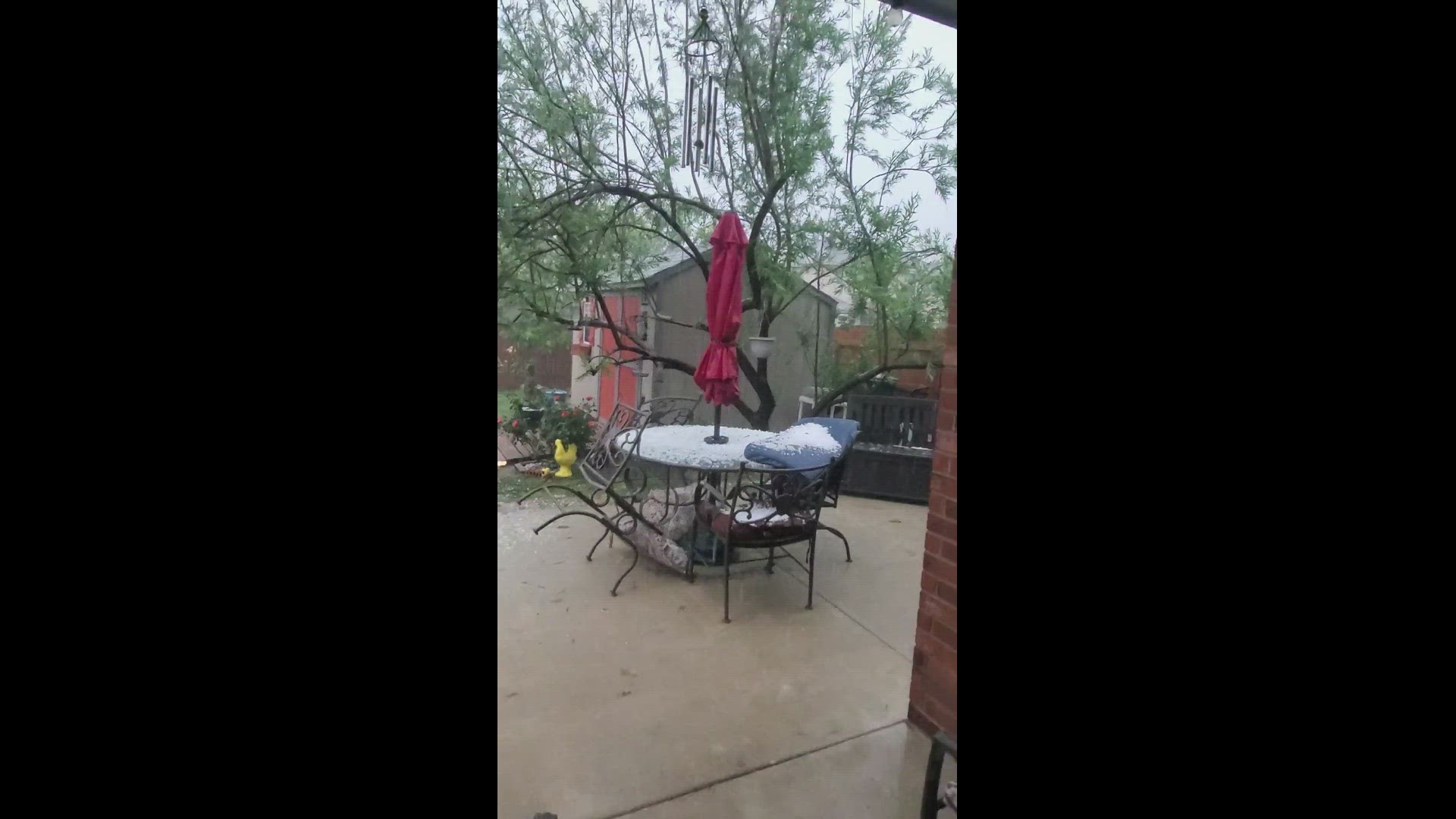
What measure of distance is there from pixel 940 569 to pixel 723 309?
1.68 metres

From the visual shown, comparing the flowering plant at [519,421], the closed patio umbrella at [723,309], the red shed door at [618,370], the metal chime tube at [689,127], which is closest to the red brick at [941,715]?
the closed patio umbrella at [723,309]

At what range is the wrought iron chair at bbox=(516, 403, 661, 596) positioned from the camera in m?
3.19

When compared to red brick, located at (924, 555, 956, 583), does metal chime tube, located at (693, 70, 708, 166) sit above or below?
above

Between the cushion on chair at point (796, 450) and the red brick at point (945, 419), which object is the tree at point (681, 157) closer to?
the cushion on chair at point (796, 450)

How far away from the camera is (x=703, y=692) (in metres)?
2.08

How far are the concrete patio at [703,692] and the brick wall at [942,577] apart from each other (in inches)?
6.8

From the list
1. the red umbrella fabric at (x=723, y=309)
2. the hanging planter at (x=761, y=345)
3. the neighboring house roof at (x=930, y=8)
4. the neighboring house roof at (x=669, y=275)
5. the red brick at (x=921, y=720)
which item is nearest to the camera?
the red brick at (x=921, y=720)

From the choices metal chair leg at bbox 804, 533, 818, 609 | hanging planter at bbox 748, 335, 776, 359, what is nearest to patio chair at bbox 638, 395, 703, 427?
hanging planter at bbox 748, 335, 776, 359

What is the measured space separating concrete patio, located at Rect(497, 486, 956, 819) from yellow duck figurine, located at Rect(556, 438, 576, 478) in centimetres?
125

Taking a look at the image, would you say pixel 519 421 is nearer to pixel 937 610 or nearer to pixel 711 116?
pixel 711 116

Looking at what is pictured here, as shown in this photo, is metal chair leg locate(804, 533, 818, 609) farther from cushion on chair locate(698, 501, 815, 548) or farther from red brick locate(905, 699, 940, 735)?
red brick locate(905, 699, 940, 735)

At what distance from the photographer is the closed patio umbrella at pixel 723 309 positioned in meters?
2.99
